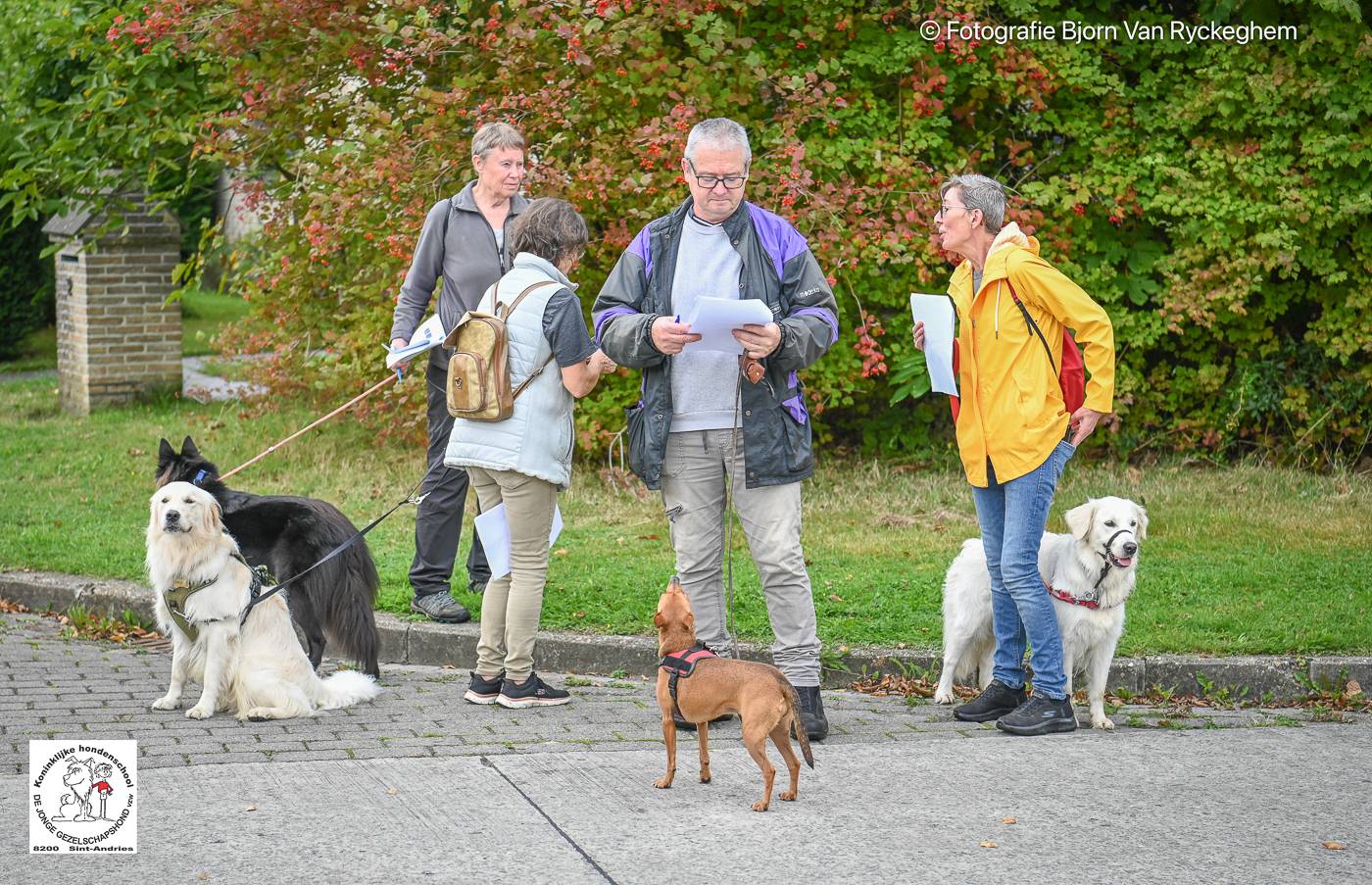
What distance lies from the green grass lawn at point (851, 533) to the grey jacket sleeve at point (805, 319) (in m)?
1.79

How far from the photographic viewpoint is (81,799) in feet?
14.9

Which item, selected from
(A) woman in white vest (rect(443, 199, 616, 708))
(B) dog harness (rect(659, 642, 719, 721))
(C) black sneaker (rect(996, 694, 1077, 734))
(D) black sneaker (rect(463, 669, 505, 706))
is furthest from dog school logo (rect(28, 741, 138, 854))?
(C) black sneaker (rect(996, 694, 1077, 734))

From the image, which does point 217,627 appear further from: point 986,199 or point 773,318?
point 986,199

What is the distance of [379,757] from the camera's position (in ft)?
17.5

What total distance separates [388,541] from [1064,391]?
15.4 ft

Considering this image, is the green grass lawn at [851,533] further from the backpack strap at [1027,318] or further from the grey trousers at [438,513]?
the backpack strap at [1027,318]

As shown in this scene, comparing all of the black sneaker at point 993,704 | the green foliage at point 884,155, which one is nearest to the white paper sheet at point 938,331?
the black sneaker at point 993,704

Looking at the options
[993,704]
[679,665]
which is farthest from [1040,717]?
[679,665]

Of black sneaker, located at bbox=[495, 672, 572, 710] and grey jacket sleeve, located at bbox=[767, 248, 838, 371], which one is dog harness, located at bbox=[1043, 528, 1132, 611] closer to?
grey jacket sleeve, located at bbox=[767, 248, 838, 371]

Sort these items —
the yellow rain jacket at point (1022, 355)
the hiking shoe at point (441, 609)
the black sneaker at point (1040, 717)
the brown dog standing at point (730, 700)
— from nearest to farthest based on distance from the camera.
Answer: the brown dog standing at point (730, 700), the yellow rain jacket at point (1022, 355), the black sneaker at point (1040, 717), the hiking shoe at point (441, 609)

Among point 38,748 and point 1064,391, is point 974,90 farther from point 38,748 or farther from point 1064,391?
point 38,748

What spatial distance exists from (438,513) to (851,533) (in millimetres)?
2918

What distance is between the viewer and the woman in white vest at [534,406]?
5.75m

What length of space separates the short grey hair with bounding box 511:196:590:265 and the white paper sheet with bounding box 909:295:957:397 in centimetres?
137
